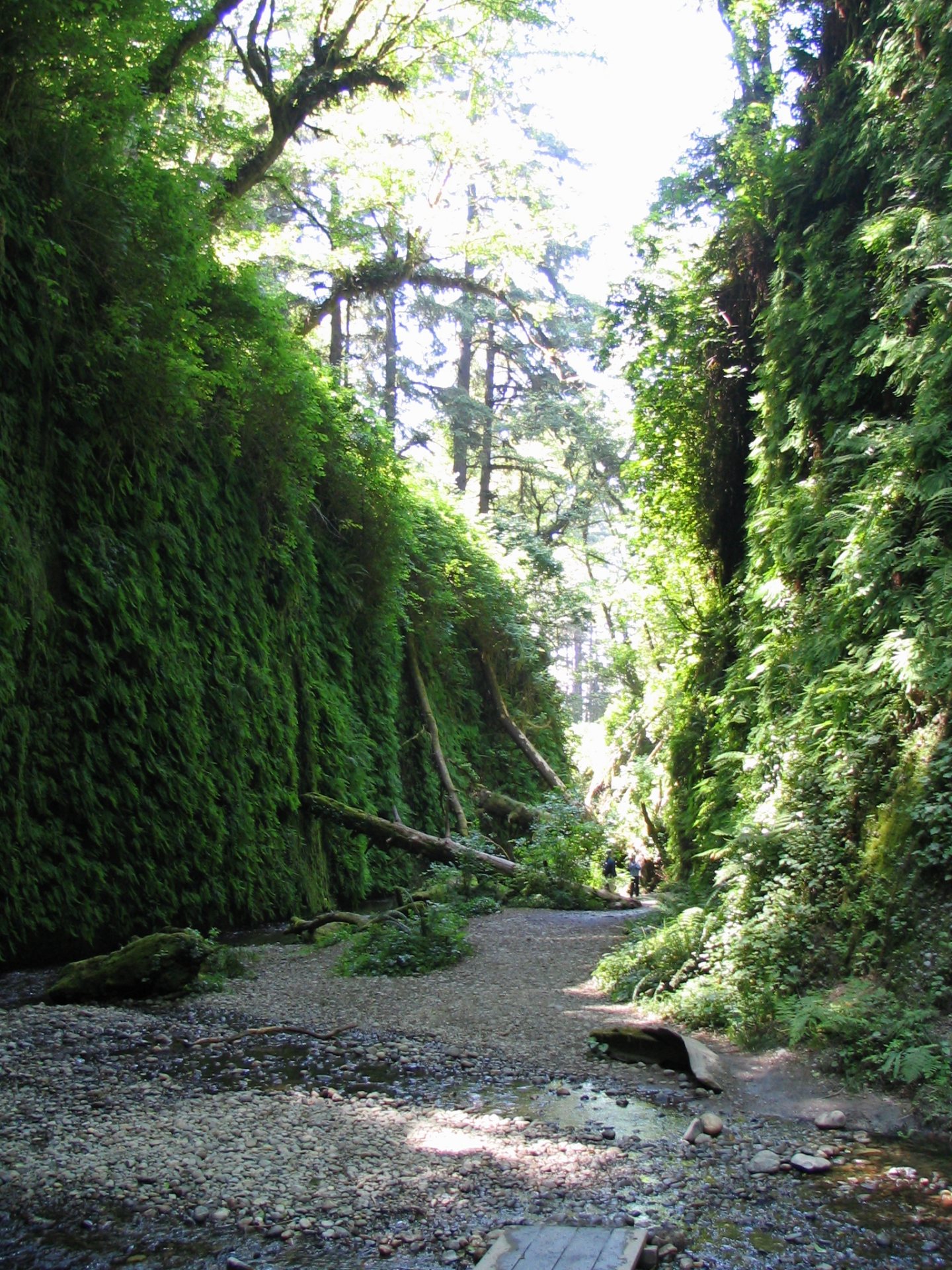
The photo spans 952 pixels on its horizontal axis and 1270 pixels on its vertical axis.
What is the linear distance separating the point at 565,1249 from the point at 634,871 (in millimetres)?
14611

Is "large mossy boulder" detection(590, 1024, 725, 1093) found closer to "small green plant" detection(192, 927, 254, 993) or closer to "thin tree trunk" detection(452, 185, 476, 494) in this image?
"small green plant" detection(192, 927, 254, 993)

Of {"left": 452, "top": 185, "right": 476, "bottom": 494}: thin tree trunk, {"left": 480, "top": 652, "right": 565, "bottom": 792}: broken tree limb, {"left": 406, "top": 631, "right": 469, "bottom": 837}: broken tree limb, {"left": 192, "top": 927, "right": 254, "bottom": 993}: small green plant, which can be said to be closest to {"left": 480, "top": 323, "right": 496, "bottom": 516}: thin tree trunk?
{"left": 452, "top": 185, "right": 476, "bottom": 494}: thin tree trunk

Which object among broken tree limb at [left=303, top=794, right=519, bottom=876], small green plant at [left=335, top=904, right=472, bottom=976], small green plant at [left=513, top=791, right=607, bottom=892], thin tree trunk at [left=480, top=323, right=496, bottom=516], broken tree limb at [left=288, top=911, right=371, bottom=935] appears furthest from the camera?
thin tree trunk at [left=480, top=323, right=496, bottom=516]

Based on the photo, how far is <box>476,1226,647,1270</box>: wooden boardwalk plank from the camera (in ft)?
10.1

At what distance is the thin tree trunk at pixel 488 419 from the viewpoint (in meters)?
28.1

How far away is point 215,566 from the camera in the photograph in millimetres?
11688

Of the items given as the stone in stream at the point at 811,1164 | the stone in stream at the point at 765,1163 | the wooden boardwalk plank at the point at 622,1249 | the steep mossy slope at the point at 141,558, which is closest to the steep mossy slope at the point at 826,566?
the stone in stream at the point at 811,1164

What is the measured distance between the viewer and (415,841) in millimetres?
13938

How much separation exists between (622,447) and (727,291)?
17670 mm

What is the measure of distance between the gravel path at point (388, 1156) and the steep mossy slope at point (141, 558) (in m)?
2.60

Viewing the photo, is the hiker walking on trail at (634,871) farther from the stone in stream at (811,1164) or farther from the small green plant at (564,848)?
the stone in stream at (811,1164)

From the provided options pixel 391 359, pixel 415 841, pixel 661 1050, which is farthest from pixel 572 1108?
pixel 391 359

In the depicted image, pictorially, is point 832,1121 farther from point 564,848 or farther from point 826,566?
point 564,848

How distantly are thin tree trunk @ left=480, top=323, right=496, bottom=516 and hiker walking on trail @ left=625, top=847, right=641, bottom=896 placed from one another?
1117cm
